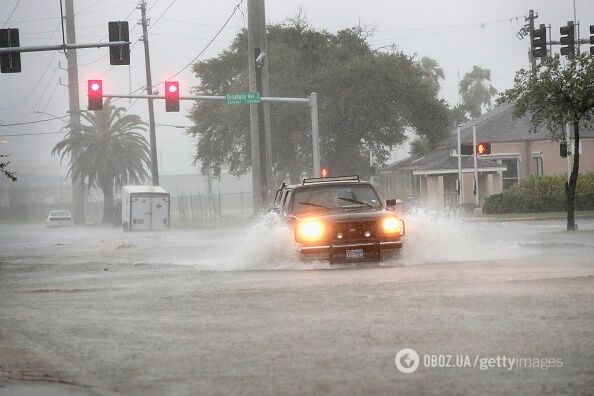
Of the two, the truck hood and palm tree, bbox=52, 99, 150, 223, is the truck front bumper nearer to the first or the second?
the truck hood

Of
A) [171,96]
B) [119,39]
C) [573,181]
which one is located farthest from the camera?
[171,96]

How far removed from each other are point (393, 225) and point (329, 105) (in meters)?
52.5

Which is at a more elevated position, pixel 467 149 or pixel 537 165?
pixel 467 149

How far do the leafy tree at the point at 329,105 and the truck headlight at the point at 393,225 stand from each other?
51.2 metres

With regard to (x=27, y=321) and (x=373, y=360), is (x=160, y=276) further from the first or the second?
(x=373, y=360)

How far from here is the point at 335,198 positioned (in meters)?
20.4

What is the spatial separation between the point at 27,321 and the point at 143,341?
2.82 m

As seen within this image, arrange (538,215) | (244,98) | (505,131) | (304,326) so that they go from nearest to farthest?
(304,326)
(244,98)
(538,215)
(505,131)

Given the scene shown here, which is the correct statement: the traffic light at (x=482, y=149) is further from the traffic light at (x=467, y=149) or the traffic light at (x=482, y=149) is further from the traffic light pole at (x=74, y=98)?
the traffic light pole at (x=74, y=98)

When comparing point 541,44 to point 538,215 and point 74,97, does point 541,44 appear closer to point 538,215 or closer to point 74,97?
point 538,215

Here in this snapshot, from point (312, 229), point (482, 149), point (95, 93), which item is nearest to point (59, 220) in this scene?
point (482, 149)

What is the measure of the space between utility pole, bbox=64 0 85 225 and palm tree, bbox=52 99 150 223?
0.69 meters

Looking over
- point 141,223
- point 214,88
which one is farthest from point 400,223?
point 214,88

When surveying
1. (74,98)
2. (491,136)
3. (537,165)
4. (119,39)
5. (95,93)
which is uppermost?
(74,98)
